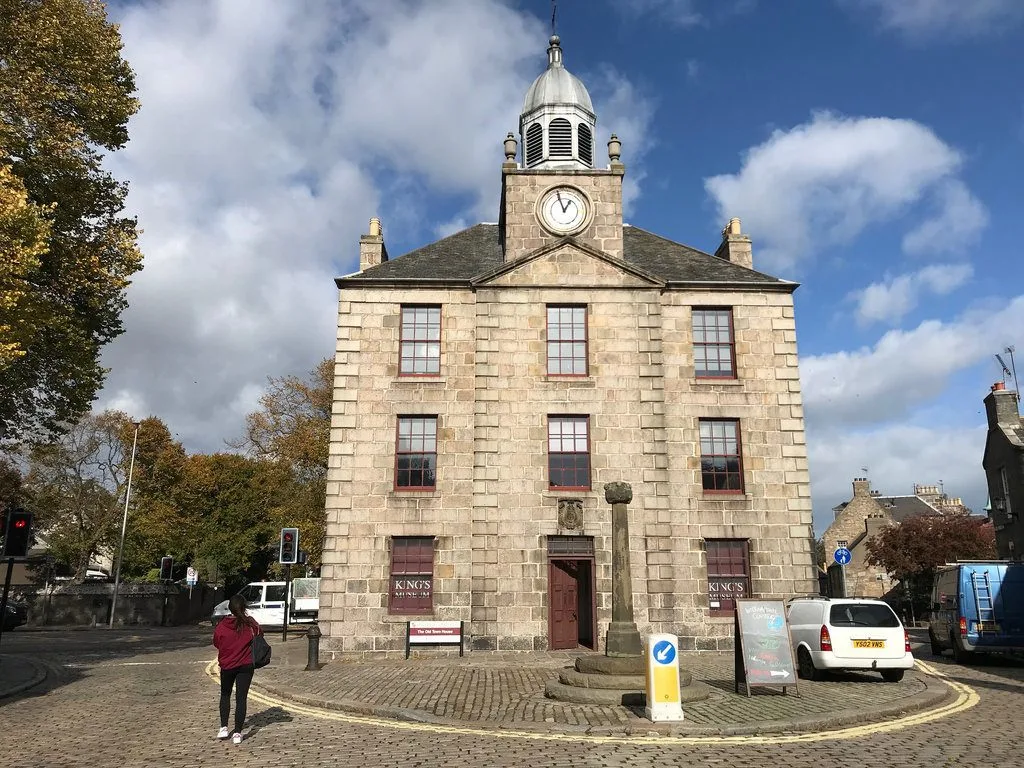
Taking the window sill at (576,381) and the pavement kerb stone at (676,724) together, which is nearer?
the pavement kerb stone at (676,724)

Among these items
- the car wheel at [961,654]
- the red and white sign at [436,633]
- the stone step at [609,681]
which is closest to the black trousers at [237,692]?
the stone step at [609,681]

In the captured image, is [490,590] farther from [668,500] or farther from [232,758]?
[232,758]

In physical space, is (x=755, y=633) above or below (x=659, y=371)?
below

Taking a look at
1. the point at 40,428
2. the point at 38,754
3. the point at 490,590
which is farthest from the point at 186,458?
the point at 38,754

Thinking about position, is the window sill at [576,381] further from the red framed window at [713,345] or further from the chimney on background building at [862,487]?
the chimney on background building at [862,487]

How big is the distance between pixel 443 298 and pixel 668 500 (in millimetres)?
8687

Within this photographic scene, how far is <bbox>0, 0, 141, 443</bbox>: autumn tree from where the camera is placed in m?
14.9

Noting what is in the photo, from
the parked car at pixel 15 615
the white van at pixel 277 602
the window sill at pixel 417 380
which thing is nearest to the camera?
the window sill at pixel 417 380

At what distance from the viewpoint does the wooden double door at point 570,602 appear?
19438 mm

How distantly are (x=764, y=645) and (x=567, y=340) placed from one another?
11177 mm

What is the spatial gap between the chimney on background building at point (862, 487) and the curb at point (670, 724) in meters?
46.4

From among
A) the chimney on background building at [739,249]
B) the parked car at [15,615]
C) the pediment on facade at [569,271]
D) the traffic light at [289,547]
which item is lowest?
the parked car at [15,615]

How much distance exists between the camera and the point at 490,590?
1928 cm

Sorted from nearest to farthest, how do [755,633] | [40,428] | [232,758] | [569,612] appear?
[232,758], [755,633], [40,428], [569,612]
